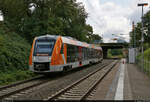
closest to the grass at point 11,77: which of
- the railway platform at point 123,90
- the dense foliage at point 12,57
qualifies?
the dense foliage at point 12,57

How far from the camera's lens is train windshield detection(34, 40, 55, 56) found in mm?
13359

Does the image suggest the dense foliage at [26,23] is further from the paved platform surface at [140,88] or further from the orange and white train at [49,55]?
the paved platform surface at [140,88]

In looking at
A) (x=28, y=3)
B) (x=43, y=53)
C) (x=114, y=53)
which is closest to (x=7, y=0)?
(x=28, y=3)

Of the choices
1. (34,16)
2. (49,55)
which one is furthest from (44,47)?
(34,16)

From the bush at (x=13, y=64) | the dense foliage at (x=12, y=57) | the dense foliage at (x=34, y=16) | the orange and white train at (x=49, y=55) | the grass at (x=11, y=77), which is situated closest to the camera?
the grass at (x=11, y=77)

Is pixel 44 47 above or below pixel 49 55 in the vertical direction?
above

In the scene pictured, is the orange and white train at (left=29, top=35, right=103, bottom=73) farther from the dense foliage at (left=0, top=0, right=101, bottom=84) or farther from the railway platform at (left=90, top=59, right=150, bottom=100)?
the railway platform at (left=90, top=59, right=150, bottom=100)

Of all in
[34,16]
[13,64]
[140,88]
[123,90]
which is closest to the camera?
[123,90]

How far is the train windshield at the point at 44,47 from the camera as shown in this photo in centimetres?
1336

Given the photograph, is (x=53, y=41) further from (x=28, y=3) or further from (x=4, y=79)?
(x=28, y=3)

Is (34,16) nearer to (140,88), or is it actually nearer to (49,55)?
(49,55)

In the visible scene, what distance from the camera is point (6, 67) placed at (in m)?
13.6

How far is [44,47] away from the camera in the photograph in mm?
13633

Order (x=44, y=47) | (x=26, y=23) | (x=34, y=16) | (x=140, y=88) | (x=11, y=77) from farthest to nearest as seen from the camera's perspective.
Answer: (x=34, y=16), (x=26, y=23), (x=44, y=47), (x=11, y=77), (x=140, y=88)
